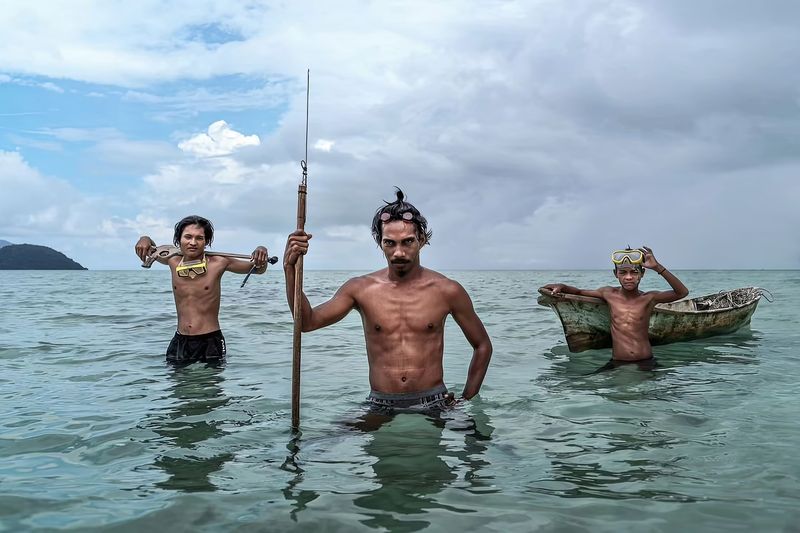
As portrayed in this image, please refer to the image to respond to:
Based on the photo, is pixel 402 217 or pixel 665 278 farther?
pixel 665 278

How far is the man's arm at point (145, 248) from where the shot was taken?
8.63 metres

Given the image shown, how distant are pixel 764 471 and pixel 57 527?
15.0 ft

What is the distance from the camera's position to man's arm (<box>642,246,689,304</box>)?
324 inches

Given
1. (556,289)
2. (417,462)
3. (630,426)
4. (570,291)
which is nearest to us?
(417,462)

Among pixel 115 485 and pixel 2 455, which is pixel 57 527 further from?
pixel 2 455

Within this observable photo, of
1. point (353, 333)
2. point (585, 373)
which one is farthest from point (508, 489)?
point (353, 333)

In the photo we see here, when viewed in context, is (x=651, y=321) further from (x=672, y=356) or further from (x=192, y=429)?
(x=192, y=429)

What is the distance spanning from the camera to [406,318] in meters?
5.11

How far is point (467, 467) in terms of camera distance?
14.5 ft

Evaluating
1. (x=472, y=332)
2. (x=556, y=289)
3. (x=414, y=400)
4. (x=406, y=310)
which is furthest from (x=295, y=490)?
(x=556, y=289)

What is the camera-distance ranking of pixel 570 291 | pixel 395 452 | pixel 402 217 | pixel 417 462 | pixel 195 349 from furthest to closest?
pixel 570 291, pixel 195 349, pixel 402 217, pixel 395 452, pixel 417 462

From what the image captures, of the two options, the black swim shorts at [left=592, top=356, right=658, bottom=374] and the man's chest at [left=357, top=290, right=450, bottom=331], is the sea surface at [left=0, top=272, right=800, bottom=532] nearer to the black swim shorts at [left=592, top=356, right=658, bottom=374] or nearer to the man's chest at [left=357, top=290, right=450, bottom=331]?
the black swim shorts at [left=592, top=356, right=658, bottom=374]

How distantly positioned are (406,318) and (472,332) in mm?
579

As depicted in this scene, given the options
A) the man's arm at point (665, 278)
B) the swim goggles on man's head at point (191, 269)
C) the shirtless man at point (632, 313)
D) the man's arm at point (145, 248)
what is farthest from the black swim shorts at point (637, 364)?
the man's arm at point (145, 248)
